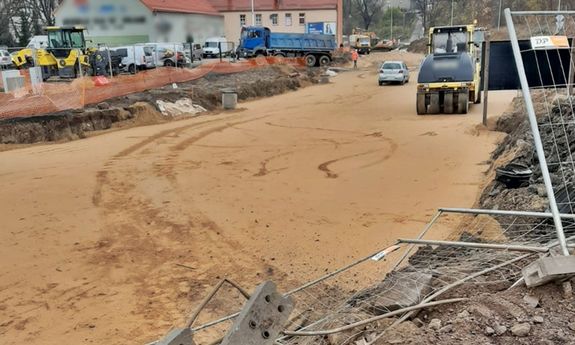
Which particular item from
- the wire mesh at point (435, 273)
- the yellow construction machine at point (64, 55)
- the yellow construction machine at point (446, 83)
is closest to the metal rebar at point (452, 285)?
the wire mesh at point (435, 273)

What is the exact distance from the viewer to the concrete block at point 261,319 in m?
3.29

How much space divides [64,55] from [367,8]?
7862 cm

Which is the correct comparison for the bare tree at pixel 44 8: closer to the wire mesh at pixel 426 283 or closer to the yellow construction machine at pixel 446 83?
the yellow construction machine at pixel 446 83

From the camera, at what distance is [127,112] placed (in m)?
20.9

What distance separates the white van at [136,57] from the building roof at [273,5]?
112ft

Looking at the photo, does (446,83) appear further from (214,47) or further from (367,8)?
(367,8)

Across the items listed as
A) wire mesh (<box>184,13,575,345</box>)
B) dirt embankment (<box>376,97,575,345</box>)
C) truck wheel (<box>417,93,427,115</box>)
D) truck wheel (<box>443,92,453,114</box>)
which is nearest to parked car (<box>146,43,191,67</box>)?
truck wheel (<box>417,93,427,115</box>)

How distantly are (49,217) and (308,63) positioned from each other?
125 ft

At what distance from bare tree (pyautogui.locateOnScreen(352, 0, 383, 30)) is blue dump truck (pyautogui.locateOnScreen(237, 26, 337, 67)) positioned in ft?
175

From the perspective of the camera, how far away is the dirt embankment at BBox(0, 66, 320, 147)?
58.0 ft

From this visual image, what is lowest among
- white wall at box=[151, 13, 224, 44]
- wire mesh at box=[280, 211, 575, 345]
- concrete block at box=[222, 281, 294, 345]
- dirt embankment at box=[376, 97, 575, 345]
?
wire mesh at box=[280, 211, 575, 345]

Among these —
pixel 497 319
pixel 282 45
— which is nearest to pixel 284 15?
pixel 282 45

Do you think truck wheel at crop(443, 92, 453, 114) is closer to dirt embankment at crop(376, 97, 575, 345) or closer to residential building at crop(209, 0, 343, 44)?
dirt embankment at crop(376, 97, 575, 345)

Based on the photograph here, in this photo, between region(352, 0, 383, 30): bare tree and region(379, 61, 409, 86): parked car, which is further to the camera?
region(352, 0, 383, 30): bare tree
